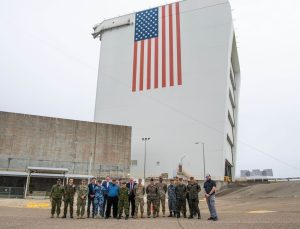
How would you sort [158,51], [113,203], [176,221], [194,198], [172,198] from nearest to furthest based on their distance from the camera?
1. [176,221]
2. [194,198]
3. [113,203]
4. [172,198]
5. [158,51]

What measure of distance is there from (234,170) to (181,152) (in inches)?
826

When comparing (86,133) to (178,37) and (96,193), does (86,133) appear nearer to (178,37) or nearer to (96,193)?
(178,37)

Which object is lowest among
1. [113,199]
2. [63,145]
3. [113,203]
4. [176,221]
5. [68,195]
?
[176,221]

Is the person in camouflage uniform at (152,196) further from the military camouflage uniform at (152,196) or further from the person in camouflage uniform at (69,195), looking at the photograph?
the person in camouflage uniform at (69,195)

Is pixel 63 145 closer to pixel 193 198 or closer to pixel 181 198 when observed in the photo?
pixel 181 198

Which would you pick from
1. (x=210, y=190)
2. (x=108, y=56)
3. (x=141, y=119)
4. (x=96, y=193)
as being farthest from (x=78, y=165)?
(x=210, y=190)

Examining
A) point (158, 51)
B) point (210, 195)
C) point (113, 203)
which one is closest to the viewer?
point (210, 195)

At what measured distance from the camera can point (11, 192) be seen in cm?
3164

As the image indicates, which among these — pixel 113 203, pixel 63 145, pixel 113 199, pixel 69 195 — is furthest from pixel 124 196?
pixel 63 145

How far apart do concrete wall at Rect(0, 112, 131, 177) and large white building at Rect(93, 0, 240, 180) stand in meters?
9.28

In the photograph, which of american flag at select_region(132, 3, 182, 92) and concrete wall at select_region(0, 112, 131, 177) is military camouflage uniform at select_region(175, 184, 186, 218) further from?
american flag at select_region(132, 3, 182, 92)

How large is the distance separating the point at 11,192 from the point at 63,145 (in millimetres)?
21950

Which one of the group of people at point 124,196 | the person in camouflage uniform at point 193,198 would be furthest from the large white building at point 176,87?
the person in camouflage uniform at point 193,198

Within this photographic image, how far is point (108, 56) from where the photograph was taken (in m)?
75.6
